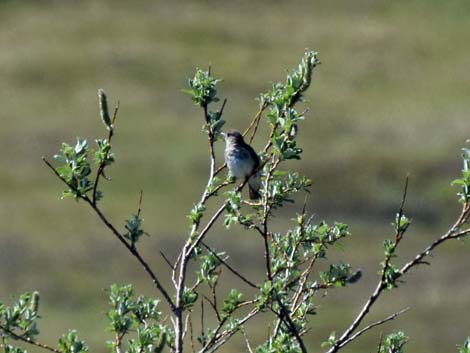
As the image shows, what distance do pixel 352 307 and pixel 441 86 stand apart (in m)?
13.6

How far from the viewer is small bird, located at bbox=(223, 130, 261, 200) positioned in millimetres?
7860

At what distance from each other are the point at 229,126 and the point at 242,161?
2315cm

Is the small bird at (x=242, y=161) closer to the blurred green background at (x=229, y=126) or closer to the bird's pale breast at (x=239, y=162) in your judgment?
the bird's pale breast at (x=239, y=162)

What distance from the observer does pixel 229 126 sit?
104ft

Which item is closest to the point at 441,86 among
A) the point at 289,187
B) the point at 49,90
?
the point at 49,90

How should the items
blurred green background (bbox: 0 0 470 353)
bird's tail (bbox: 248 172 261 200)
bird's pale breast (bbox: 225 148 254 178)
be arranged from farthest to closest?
1. blurred green background (bbox: 0 0 470 353)
2. bird's pale breast (bbox: 225 148 254 178)
3. bird's tail (bbox: 248 172 261 200)

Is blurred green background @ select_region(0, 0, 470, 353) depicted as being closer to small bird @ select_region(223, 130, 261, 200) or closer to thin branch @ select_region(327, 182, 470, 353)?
small bird @ select_region(223, 130, 261, 200)

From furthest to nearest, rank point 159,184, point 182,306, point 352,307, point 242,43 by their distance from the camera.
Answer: point 242,43
point 159,184
point 352,307
point 182,306

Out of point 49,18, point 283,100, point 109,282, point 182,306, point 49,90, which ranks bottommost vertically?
point 182,306

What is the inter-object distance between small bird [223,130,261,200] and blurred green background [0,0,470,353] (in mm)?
14070

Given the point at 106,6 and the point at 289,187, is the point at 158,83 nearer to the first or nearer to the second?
the point at 106,6

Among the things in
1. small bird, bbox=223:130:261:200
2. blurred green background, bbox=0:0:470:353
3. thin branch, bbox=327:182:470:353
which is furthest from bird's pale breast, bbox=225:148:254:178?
blurred green background, bbox=0:0:470:353

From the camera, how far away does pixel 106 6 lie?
43.7 meters

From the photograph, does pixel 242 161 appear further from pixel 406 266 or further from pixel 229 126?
pixel 229 126
